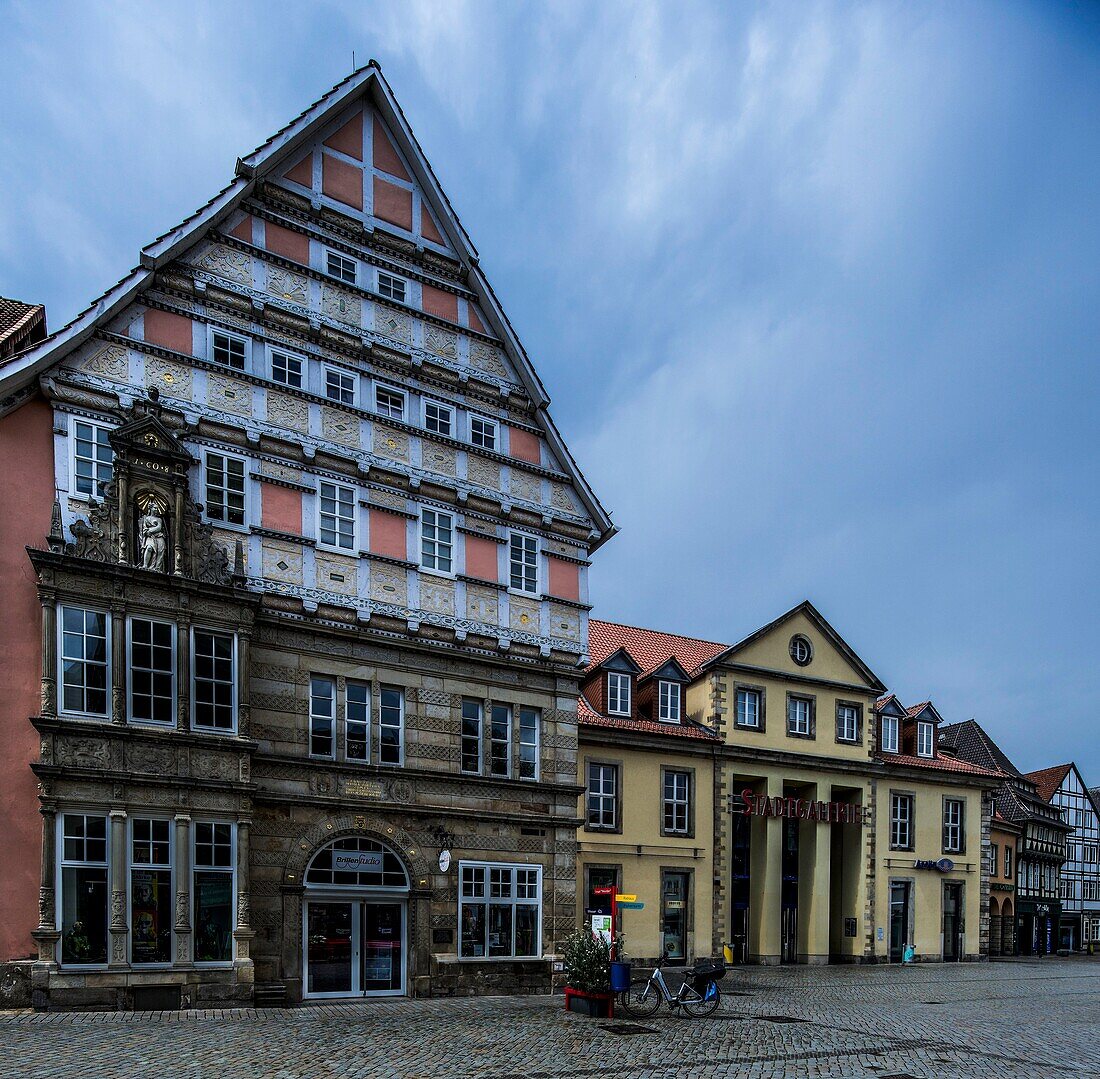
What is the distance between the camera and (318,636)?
955 inches

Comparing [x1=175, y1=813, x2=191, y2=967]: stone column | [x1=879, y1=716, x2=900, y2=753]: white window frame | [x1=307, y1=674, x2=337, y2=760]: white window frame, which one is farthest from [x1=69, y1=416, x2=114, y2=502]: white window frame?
[x1=879, y1=716, x2=900, y2=753]: white window frame

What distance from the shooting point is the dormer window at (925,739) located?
4756cm

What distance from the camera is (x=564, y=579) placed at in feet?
95.5

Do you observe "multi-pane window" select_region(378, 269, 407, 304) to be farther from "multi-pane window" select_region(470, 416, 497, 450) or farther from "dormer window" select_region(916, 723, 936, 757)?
"dormer window" select_region(916, 723, 936, 757)

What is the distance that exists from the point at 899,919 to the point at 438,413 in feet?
101

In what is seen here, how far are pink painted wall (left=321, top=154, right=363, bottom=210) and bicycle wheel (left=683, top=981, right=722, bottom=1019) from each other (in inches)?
763

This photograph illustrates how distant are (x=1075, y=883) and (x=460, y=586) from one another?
60887mm

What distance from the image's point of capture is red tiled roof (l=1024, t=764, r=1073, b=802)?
70375 mm

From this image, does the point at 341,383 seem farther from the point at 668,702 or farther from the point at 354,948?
the point at 668,702

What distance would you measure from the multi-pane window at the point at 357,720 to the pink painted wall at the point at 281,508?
3.75 metres

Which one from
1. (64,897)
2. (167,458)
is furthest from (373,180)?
(64,897)

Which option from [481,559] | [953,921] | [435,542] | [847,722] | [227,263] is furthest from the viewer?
[953,921]

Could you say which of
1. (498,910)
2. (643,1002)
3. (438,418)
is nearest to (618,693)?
(498,910)

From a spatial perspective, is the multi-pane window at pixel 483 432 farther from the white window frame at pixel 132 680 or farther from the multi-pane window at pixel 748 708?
the multi-pane window at pixel 748 708
